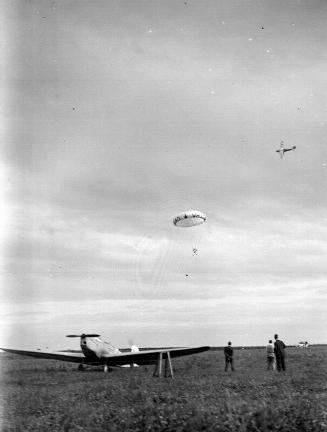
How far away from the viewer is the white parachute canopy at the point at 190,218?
3591cm

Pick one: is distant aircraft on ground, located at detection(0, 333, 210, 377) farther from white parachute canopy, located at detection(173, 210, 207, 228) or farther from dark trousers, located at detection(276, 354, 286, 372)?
white parachute canopy, located at detection(173, 210, 207, 228)

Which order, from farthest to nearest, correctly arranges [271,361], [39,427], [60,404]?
[271,361]
[60,404]
[39,427]

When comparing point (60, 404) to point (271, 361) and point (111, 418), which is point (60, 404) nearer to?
point (111, 418)

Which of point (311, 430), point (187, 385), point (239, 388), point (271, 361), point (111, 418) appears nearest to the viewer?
point (311, 430)

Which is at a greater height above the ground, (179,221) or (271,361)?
(179,221)

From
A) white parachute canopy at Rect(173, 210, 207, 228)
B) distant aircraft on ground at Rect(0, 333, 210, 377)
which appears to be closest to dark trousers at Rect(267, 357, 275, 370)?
distant aircraft on ground at Rect(0, 333, 210, 377)

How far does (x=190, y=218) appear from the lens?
36125 mm

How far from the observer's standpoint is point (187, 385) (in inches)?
704

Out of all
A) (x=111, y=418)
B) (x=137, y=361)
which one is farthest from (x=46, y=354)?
(x=111, y=418)

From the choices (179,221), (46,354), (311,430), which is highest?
(179,221)

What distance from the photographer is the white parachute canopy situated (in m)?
35.9

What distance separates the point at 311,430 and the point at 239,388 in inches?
285

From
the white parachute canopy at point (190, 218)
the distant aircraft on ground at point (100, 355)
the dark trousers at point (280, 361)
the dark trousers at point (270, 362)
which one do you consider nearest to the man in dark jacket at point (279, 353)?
the dark trousers at point (280, 361)

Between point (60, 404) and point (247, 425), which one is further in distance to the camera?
point (60, 404)
